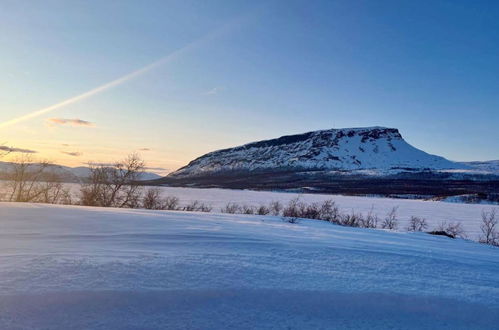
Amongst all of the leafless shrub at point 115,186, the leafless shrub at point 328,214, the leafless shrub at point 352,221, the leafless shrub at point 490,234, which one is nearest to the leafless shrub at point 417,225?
the leafless shrub at point 352,221

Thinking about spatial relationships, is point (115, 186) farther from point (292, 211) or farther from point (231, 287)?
point (231, 287)

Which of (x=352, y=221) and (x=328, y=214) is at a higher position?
(x=352, y=221)

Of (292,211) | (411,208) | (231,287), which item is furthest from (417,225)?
(231,287)

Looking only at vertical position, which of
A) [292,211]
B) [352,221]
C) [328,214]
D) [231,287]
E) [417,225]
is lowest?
[417,225]

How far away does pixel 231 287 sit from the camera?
2.31m

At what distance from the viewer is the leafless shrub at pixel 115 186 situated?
73.6 ft

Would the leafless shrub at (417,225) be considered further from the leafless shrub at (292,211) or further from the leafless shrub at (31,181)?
the leafless shrub at (31,181)

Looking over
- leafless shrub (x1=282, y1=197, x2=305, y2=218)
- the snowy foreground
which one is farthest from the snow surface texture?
the snowy foreground

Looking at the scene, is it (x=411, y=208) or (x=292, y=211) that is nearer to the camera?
(x=292, y=211)

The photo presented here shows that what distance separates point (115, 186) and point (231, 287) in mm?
23094

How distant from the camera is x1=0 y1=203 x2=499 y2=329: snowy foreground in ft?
6.33

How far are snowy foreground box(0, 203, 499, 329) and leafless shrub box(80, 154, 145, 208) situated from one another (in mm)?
20012

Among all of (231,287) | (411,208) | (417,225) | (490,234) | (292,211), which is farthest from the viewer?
(411,208)

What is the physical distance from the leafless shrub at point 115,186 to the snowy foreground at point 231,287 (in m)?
20.0
